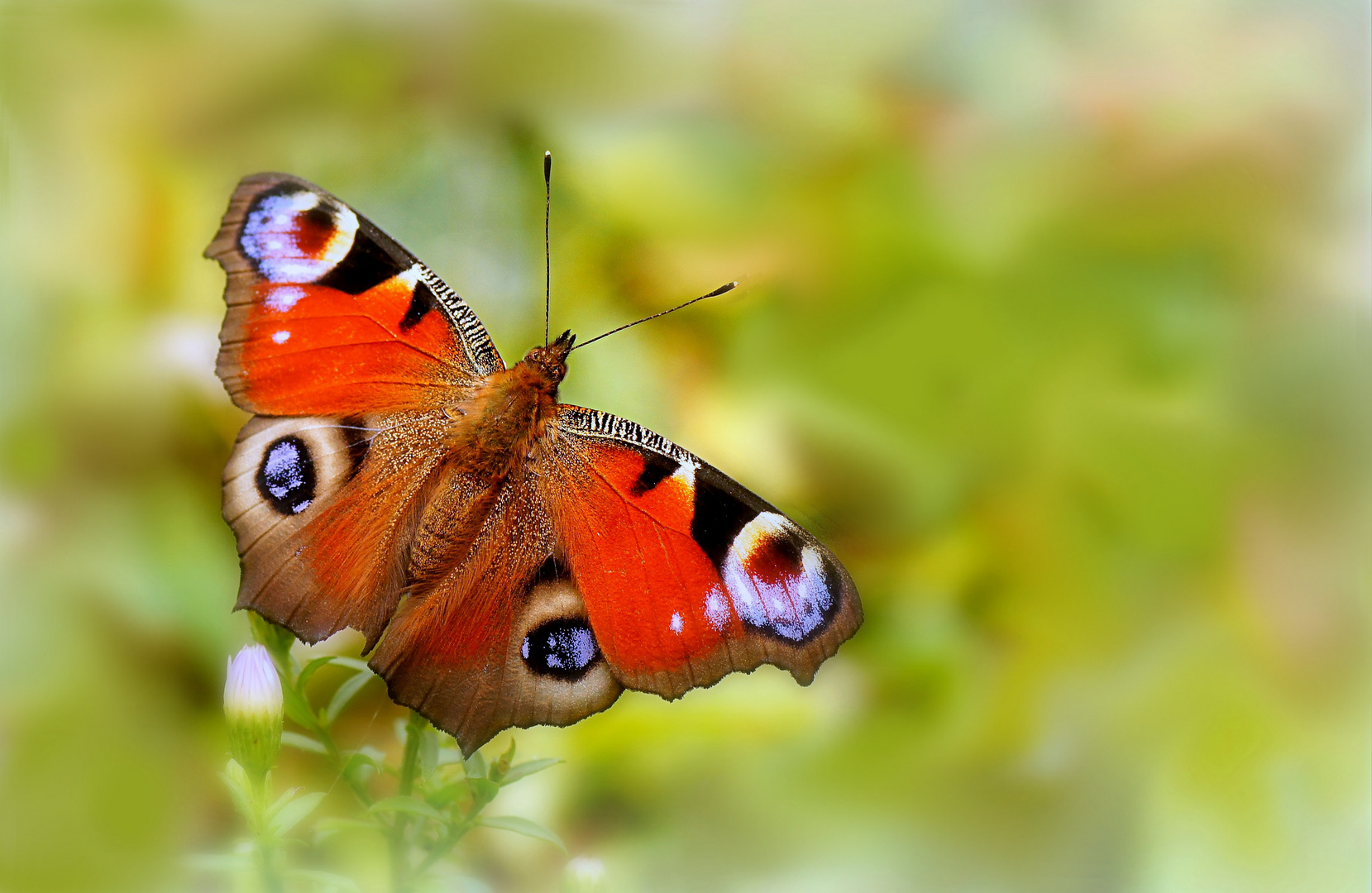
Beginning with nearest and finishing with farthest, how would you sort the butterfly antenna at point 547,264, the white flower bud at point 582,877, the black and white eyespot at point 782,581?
1. the black and white eyespot at point 782,581
2. the white flower bud at point 582,877
3. the butterfly antenna at point 547,264

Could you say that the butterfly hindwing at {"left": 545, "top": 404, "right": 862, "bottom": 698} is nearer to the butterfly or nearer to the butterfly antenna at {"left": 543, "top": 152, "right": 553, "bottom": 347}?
the butterfly

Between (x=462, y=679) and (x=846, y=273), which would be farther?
(x=846, y=273)

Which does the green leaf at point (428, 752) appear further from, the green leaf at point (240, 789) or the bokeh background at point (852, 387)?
the bokeh background at point (852, 387)

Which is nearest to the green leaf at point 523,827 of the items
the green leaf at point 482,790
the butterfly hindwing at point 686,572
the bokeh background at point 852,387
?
the green leaf at point 482,790

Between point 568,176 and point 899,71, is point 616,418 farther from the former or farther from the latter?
point 899,71

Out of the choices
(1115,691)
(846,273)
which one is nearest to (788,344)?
(846,273)

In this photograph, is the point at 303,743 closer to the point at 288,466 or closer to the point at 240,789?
the point at 240,789

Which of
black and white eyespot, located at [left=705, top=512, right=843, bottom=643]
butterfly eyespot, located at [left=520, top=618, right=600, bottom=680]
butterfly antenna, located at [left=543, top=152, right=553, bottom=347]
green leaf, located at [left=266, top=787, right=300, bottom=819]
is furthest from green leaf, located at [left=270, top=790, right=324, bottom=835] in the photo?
butterfly antenna, located at [left=543, top=152, right=553, bottom=347]
